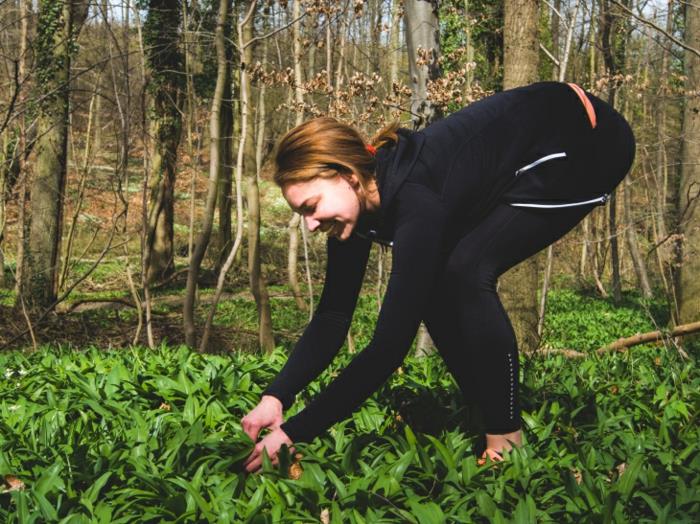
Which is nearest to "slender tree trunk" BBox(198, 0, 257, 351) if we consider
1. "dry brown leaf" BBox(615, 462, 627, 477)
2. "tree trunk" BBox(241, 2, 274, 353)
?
"tree trunk" BBox(241, 2, 274, 353)

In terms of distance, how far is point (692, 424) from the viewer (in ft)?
10.4

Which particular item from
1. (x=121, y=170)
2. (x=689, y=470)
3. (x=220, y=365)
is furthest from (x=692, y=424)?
(x=121, y=170)

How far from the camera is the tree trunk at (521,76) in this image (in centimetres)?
677

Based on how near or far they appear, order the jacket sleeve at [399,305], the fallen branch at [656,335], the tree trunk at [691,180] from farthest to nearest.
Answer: the tree trunk at [691,180] → the fallen branch at [656,335] → the jacket sleeve at [399,305]

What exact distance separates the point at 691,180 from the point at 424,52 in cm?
739

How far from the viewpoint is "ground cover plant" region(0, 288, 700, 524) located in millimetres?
2316

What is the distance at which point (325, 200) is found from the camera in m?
2.42

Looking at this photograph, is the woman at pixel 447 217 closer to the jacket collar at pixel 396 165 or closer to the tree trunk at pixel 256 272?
the jacket collar at pixel 396 165

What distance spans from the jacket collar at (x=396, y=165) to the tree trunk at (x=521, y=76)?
14.4ft

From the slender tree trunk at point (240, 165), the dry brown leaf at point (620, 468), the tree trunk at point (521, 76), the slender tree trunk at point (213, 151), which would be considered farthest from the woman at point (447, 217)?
the slender tree trunk at point (213, 151)

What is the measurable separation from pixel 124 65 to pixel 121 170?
0.93 metres

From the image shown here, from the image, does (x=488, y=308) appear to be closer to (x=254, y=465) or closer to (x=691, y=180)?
(x=254, y=465)

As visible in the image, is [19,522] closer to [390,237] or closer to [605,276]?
[390,237]

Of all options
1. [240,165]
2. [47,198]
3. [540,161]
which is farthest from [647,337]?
[47,198]
